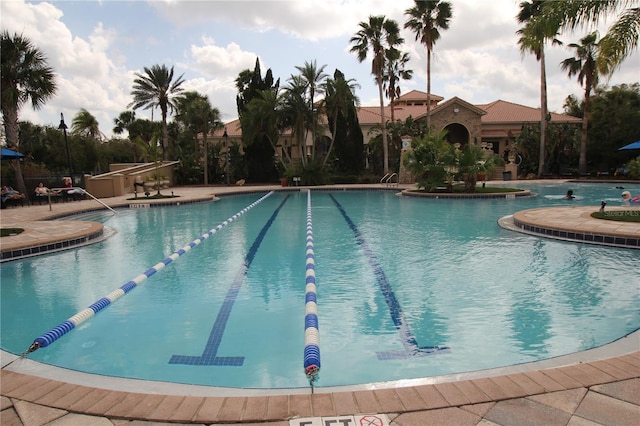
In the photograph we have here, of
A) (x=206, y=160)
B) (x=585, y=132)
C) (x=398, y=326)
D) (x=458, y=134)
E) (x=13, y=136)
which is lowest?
(x=398, y=326)

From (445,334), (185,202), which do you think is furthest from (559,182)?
(445,334)

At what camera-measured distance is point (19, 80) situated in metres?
19.2

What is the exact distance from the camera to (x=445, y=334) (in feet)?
15.9

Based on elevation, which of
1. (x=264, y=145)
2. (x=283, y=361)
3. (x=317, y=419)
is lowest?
(x=283, y=361)

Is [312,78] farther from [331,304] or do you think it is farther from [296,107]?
[331,304]

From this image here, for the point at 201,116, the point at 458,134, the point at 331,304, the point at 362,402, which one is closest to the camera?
the point at 362,402

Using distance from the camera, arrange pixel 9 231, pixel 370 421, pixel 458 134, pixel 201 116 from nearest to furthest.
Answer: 1. pixel 370 421
2. pixel 9 231
3. pixel 201 116
4. pixel 458 134

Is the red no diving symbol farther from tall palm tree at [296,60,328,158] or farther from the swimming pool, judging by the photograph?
tall palm tree at [296,60,328,158]

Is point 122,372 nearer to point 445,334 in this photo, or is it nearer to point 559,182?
point 445,334

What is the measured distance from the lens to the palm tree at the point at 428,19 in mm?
29656

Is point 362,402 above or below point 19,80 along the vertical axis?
below

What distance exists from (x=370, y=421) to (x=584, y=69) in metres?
33.9

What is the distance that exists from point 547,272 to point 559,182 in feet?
78.9

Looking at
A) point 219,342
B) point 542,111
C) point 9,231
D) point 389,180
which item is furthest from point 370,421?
point 542,111
